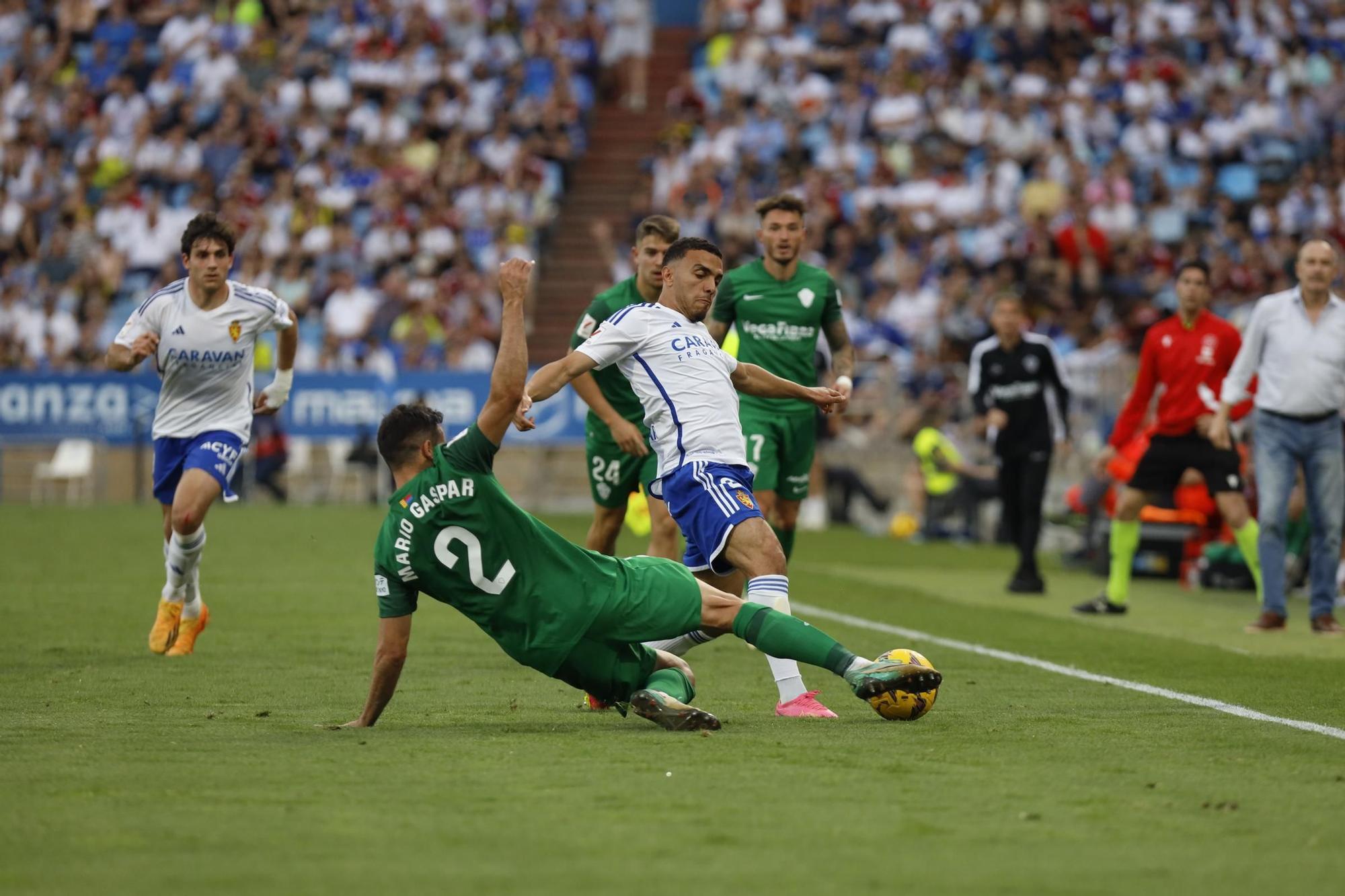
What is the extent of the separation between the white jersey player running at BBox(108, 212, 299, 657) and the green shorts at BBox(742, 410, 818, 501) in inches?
112

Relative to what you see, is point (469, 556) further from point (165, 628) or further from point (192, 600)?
point (192, 600)

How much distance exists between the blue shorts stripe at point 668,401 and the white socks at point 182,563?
363cm

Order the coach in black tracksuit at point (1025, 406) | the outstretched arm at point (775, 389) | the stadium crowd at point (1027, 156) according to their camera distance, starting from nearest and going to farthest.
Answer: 1. the outstretched arm at point (775, 389)
2. the coach in black tracksuit at point (1025, 406)
3. the stadium crowd at point (1027, 156)

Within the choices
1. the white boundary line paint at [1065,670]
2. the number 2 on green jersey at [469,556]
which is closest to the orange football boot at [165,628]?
the number 2 on green jersey at [469,556]

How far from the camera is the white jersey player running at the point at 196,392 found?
1041cm

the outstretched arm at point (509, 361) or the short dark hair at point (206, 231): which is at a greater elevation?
the short dark hair at point (206, 231)

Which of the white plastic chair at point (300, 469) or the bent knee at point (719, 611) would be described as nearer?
the bent knee at point (719, 611)

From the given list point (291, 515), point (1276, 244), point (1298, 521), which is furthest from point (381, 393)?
point (1298, 521)

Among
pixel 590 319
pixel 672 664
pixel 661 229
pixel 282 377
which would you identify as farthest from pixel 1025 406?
pixel 672 664

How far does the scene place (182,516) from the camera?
33.9 ft

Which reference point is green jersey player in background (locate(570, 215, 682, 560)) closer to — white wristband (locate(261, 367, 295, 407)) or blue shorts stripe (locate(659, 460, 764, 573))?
blue shorts stripe (locate(659, 460, 764, 573))

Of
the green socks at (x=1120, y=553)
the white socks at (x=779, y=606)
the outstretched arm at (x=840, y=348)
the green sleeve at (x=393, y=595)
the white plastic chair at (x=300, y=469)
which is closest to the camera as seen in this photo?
the green sleeve at (x=393, y=595)

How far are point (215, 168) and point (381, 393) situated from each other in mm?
7099

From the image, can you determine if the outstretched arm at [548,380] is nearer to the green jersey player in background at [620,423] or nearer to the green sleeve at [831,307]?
the green jersey player in background at [620,423]
